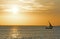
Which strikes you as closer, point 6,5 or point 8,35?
point 6,5

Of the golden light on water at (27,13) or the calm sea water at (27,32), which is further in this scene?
the calm sea water at (27,32)

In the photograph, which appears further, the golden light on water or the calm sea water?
the calm sea water

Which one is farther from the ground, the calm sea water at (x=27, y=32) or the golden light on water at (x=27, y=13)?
the golden light on water at (x=27, y=13)

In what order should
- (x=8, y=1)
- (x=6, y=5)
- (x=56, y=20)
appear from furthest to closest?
(x=56, y=20)
(x=6, y=5)
(x=8, y=1)

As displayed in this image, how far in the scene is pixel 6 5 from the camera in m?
2.27

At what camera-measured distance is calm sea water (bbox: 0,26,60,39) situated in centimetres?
255

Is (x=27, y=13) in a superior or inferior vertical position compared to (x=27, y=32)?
superior

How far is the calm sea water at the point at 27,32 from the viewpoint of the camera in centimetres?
255

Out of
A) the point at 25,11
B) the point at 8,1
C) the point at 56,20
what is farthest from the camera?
the point at 56,20

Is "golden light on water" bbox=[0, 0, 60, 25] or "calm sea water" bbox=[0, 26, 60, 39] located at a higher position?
"golden light on water" bbox=[0, 0, 60, 25]

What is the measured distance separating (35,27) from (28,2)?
23.6 inches

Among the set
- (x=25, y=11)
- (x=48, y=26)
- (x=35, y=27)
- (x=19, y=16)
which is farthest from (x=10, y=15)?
(x=48, y=26)

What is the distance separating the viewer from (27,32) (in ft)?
8.45

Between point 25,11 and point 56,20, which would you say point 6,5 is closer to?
point 25,11
